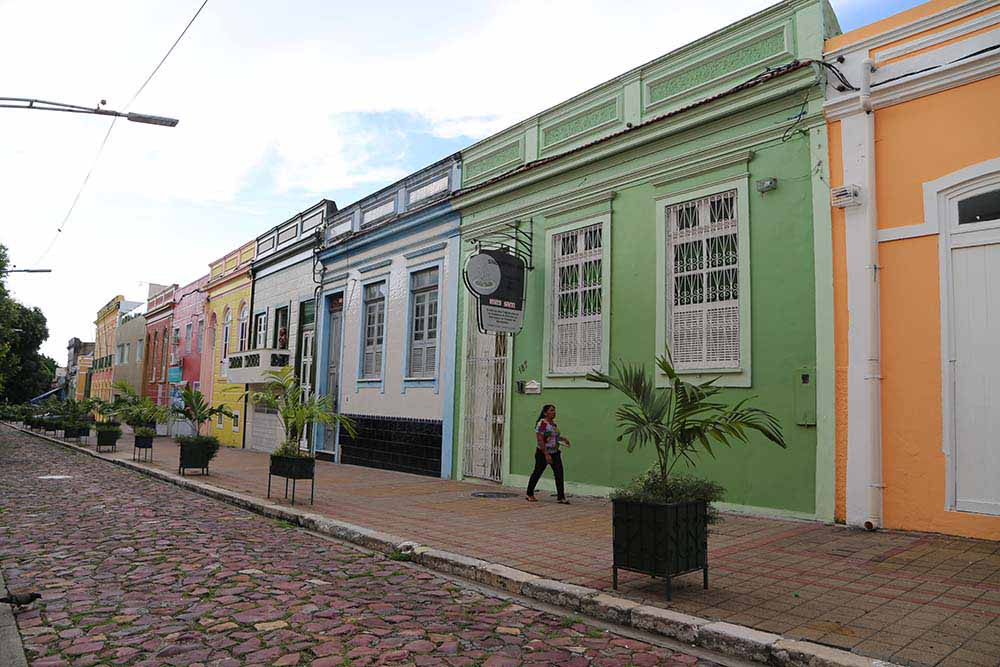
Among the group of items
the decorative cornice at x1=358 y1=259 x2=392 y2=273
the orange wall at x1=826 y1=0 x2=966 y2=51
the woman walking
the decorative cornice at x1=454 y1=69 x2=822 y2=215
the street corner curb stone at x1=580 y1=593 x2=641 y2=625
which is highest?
the orange wall at x1=826 y1=0 x2=966 y2=51

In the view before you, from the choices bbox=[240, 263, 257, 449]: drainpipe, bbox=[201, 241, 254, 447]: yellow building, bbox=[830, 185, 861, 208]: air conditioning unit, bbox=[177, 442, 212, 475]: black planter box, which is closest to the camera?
bbox=[830, 185, 861, 208]: air conditioning unit

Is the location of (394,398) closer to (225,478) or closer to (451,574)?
(225,478)

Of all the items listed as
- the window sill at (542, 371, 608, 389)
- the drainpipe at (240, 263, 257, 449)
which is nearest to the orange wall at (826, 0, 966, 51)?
the window sill at (542, 371, 608, 389)

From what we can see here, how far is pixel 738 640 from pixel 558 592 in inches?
57.7

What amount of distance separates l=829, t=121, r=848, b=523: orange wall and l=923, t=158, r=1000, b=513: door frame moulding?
92 cm

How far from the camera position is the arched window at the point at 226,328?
86.9 ft

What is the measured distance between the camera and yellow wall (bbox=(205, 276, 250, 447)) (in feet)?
79.9

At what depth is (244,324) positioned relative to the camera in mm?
25094

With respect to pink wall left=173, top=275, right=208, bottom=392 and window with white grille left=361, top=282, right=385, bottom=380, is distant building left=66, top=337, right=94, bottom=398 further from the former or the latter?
window with white grille left=361, top=282, right=385, bottom=380

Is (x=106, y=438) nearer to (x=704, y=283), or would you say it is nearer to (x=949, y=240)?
(x=704, y=283)

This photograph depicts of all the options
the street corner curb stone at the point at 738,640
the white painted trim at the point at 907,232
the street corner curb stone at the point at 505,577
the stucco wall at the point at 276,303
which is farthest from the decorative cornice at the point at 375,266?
the street corner curb stone at the point at 738,640

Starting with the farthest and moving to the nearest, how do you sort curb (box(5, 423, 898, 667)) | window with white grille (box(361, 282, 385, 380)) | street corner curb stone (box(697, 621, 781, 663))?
window with white grille (box(361, 282, 385, 380))
street corner curb stone (box(697, 621, 781, 663))
curb (box(5, 423, 898, 667))

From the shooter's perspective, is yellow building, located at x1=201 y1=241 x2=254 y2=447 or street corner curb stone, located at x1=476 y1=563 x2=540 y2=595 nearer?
street corner curb stone, located at x1=476 y1=563 x2=540 y2=595

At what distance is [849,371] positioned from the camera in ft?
25.8
